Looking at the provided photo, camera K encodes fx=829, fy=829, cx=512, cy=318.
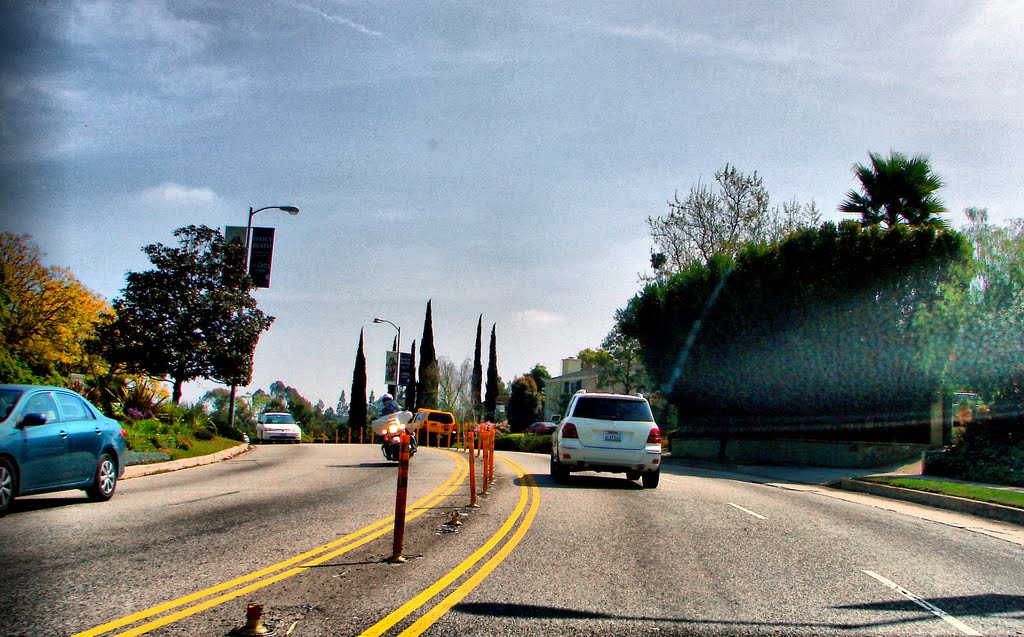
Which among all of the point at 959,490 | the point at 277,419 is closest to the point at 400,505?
the point at 959,490

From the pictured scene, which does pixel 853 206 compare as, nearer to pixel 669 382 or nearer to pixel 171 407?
pixel 669 382

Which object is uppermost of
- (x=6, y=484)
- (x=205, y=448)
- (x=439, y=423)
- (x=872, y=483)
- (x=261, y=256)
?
(x=261, y=256)

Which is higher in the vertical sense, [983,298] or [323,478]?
[983,298]

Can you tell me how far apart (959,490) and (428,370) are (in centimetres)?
6303

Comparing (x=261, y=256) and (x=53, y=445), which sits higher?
(x=261, y=256)

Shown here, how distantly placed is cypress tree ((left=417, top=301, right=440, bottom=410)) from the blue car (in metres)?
64.6

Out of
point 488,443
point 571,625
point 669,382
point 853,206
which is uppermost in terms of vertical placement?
point 853,206

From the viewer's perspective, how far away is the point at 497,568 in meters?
7.32

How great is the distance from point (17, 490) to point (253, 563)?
13.9 ft

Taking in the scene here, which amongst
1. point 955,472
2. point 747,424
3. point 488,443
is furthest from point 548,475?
point 747,424

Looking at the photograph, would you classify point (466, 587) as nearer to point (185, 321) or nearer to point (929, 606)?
point (929, 606)

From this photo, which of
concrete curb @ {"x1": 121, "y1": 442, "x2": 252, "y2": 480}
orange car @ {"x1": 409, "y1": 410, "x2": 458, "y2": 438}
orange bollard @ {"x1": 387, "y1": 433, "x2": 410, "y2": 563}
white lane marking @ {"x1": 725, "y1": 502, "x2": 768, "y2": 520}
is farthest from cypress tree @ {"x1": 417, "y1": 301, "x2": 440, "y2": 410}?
orange bollard @ {"x1": 387, "y1": 433, "x2": 410, "y2": 563}

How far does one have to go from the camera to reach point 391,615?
550 centimetres

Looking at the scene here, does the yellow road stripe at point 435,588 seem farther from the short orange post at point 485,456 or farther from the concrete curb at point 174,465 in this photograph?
the concrete curb at point 174,465
